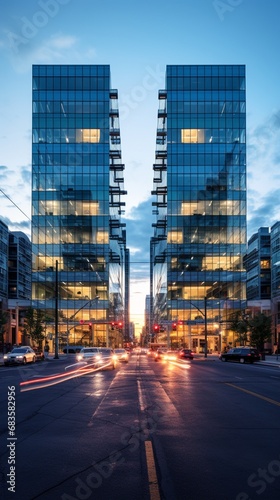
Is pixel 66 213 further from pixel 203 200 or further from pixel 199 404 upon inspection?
pixel 199 404

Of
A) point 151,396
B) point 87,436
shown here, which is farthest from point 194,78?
point 87,436

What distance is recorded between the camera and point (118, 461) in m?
8.14

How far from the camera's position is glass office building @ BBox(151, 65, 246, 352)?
97500 mm

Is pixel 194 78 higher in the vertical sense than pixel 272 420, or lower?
higher

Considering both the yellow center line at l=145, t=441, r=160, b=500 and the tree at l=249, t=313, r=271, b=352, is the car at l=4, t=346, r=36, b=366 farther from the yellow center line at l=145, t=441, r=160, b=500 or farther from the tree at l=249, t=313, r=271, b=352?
the yellow center line at l=145, t=441, r=160, b=500

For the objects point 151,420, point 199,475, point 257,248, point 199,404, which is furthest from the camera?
point 257,248

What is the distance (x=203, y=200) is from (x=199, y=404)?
84340mm

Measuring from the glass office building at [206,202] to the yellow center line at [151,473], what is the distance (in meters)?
88.4

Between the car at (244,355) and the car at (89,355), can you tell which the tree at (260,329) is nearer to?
the car at (244,355)

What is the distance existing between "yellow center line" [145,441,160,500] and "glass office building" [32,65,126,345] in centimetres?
8508

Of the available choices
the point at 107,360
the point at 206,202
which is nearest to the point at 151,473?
the point at 107,360

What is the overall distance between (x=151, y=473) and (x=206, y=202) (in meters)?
92.4

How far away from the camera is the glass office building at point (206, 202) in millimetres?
97500

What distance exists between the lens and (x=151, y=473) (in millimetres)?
7402
